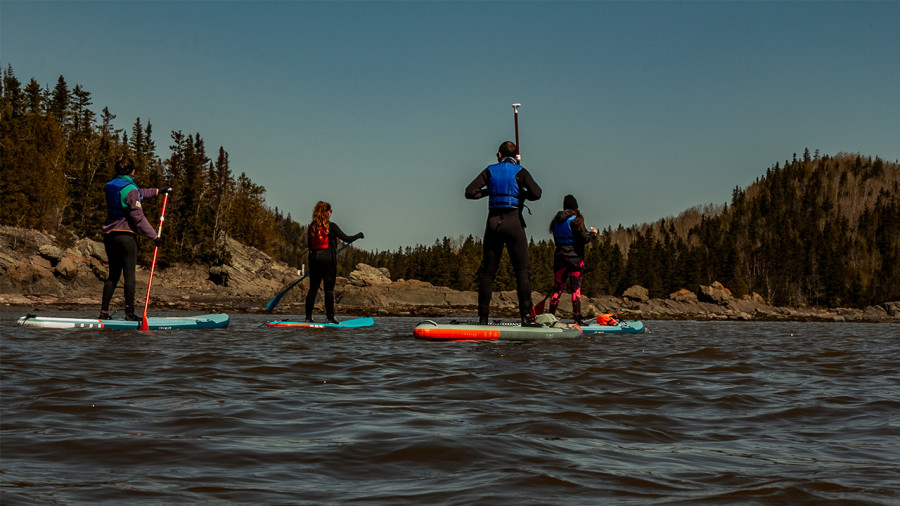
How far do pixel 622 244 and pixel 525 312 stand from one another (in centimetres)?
16849

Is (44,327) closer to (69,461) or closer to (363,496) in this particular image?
(69,461)

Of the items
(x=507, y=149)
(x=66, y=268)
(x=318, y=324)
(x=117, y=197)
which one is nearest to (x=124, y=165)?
(x=117, y=197)

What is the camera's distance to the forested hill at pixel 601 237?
77000 millimetres

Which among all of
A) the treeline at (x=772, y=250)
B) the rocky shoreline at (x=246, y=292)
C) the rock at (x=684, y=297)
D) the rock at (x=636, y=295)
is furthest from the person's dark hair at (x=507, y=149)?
the treeline at (x=772, y=250)

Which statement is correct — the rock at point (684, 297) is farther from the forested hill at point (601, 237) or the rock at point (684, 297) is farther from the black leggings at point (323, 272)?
the black leggings at point (323, 272)

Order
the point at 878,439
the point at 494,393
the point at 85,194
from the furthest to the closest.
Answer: the point at 85,194, the point at 494,393, the point at 878,439

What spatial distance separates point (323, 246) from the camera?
14.4 meters

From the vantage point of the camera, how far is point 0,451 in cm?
347

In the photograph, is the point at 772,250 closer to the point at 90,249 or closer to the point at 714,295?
the point at 714,295

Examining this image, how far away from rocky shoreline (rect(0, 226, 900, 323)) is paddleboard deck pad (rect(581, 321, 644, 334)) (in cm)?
1964

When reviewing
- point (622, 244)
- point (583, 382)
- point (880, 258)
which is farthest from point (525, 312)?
point (622, 244)

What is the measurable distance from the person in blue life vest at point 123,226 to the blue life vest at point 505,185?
5.69 m

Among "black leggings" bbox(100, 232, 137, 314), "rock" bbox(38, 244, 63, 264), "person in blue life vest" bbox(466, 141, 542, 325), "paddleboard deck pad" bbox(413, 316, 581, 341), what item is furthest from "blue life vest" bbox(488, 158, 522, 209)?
"rock" bbox(38, 244, 63, 264)

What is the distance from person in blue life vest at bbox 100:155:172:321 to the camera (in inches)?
476
